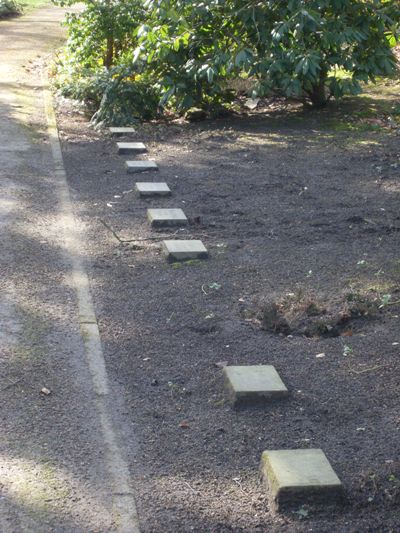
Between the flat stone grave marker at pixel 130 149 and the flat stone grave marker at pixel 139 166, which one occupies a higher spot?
the flat stone grave marker at pixel 139 166

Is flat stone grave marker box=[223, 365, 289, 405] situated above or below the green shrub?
above

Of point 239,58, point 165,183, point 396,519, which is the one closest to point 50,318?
point 396,519

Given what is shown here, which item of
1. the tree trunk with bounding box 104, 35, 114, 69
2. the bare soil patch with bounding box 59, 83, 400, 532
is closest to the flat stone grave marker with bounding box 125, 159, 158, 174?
the bare soil patch with bounding box 59, 83, 400, 532

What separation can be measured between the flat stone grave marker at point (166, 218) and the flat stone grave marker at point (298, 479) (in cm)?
407

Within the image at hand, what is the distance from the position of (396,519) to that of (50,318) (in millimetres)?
2873

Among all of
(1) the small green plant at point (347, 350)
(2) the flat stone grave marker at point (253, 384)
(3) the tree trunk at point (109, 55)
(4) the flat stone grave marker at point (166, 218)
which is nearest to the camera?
(2) the flat stone grave marker at point (253, 384)

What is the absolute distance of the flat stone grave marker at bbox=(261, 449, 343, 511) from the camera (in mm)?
3738

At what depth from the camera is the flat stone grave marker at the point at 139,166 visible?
993 centimetres

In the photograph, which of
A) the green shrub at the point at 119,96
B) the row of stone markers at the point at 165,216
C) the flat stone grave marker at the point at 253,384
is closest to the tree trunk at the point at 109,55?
the green shrub at the point at 119,96

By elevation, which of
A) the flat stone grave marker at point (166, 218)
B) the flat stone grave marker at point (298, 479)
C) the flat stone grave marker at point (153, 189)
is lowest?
the flat stone grave marker at point (153, 189)

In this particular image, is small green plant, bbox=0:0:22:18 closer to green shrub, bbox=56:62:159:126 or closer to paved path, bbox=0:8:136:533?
green shrub, bbox=56:62:159:126

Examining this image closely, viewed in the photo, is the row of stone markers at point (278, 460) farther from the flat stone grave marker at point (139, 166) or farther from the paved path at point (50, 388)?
the flat stone grave marker at point (139, 166)

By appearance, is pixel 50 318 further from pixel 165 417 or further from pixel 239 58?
pixel 239 58

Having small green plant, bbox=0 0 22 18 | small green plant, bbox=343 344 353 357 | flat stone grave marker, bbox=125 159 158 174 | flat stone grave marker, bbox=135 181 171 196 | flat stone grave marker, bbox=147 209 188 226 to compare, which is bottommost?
small green plant, bbox=0 0 22 18
